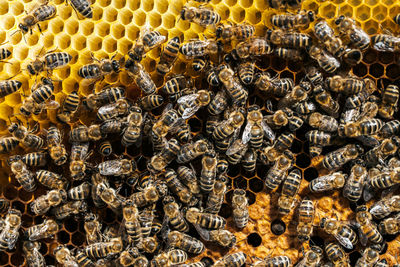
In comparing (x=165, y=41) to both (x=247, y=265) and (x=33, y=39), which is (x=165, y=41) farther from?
(x=247, y=265)

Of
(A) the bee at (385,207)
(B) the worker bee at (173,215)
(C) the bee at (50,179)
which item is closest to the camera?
(A) the bee at (385,207)

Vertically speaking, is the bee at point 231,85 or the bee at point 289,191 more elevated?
the bee at point 231,85

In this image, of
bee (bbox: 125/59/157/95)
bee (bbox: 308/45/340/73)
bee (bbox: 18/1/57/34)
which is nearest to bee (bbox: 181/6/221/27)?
bee (bbox: 125/59/157/95)

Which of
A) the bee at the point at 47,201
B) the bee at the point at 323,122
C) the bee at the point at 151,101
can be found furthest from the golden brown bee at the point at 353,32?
the bee at the point at 47,201

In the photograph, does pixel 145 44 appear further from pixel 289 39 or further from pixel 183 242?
pixel 183 242

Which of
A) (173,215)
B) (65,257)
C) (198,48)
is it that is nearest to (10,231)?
(65,257)

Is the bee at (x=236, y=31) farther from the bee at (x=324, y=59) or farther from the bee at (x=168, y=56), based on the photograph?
the bee at (x=324, y=59)
